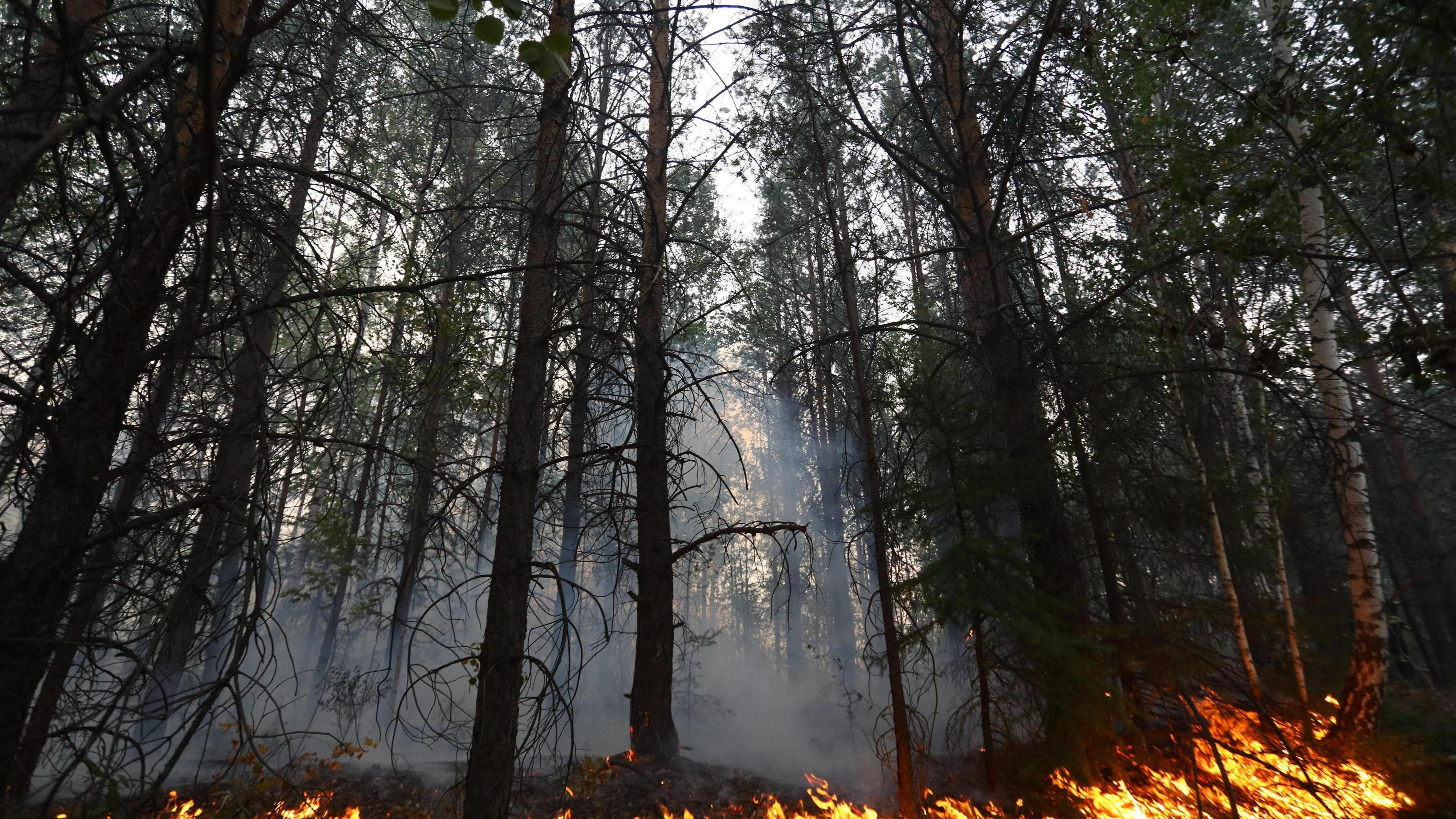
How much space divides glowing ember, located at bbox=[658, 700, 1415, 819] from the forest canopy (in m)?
0.05

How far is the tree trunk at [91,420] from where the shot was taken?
222 centimetres

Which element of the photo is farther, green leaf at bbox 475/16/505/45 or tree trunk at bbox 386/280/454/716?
tree trunk at bbox 386/280/454/716

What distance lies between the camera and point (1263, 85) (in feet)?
13.5

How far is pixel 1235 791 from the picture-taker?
5.16 m

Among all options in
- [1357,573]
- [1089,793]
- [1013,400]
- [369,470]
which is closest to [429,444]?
[369,470]

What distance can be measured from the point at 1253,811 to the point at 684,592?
31.1 metres

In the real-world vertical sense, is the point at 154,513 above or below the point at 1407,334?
below

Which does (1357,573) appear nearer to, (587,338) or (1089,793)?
(1089,793)

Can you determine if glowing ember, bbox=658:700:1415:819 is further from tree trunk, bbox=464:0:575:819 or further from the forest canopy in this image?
tree trunk, bbox=464:0:575:819

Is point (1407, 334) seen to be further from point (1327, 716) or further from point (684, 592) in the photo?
point (684, 592)

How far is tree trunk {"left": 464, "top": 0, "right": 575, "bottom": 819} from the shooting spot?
2.98 m

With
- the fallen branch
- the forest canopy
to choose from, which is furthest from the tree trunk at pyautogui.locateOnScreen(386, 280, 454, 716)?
the fallen branch

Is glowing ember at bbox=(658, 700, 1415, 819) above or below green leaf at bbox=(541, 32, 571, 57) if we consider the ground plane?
below

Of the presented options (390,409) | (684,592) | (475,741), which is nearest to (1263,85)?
(390,409)
